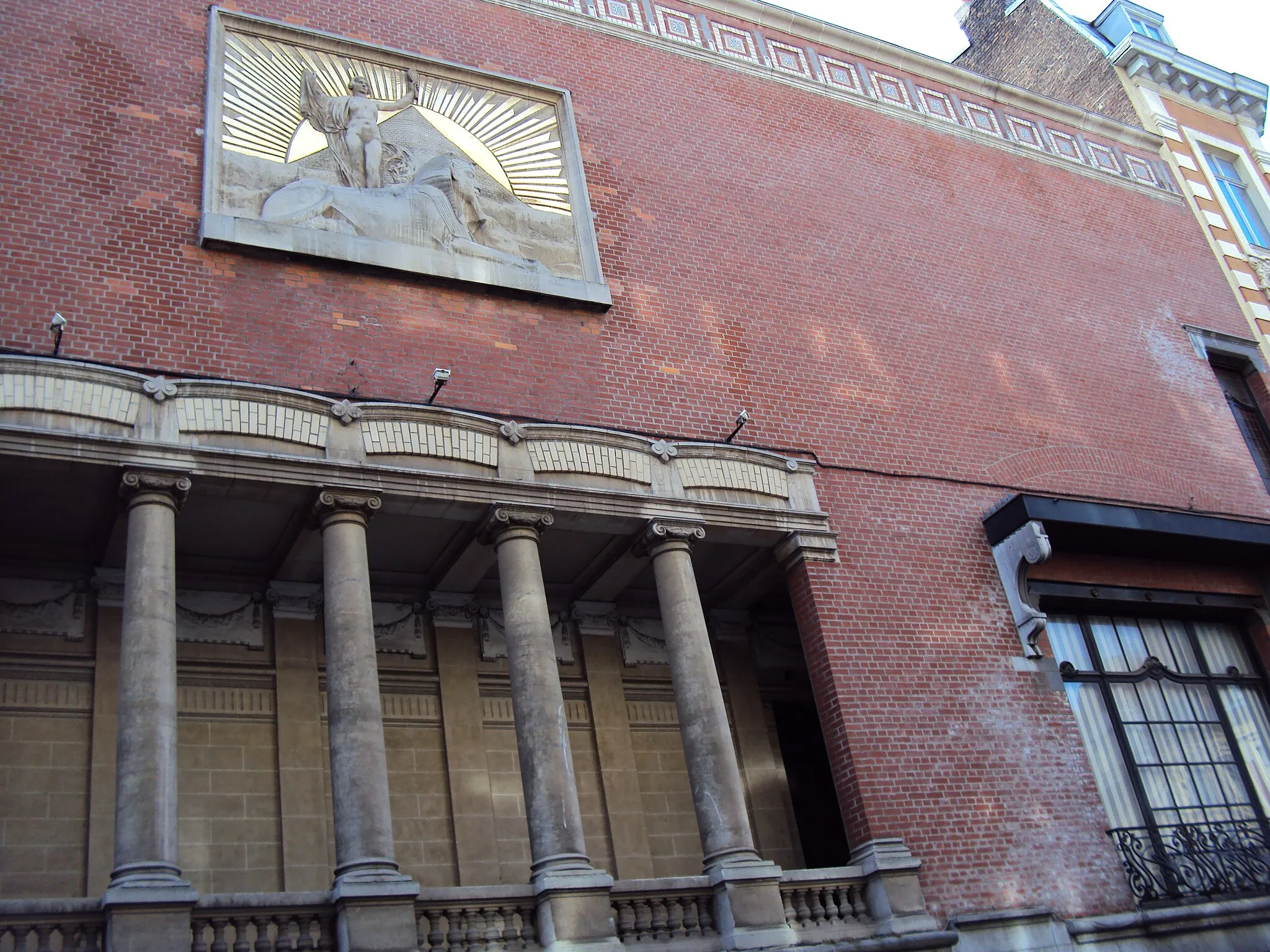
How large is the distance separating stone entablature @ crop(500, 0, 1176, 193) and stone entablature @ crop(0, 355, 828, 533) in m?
6.64

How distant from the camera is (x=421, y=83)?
14328 millimetres

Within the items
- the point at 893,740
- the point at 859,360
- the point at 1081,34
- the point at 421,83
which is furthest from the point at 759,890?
the point at 1081,34

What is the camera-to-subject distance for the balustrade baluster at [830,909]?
11180mm

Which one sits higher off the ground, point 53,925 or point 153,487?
point 153,487

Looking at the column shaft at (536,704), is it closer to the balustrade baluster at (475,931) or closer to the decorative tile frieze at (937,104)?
the balustrade baluster at (475,931)

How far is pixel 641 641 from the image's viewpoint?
1430cm

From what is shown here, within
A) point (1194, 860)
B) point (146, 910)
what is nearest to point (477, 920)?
point (146, 910)

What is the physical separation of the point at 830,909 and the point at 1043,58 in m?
19.3

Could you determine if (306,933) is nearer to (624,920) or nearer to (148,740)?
(148,740)

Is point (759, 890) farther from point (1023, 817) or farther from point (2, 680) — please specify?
point (2, 680)

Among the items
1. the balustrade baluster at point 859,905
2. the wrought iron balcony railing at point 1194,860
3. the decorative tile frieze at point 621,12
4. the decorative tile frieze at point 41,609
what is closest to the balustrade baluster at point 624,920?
the balustrade baluster at point 859,905

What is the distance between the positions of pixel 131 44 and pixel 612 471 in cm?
659

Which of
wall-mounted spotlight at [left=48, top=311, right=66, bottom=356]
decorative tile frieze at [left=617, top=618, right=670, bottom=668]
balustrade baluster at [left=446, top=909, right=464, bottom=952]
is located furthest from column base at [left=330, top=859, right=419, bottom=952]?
decorative tile frieze at [left=617, top=618, right=670, bottom=668]

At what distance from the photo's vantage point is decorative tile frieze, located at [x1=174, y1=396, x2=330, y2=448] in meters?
10.6
